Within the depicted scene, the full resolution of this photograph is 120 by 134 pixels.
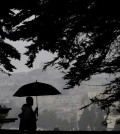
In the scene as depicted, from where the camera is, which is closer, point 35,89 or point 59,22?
point 59,22

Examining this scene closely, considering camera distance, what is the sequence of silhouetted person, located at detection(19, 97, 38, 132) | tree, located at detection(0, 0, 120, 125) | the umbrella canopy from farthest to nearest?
the umbrella canopy < silhouetted person, located at detection(19, 97, 38, 132) < tree, located at detection(0, 0, 120, 125)

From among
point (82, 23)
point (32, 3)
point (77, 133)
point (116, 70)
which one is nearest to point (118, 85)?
point (116, 70)

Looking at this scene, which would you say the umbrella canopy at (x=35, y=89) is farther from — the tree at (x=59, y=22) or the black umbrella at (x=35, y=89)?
the tree at (x=59, y=22)

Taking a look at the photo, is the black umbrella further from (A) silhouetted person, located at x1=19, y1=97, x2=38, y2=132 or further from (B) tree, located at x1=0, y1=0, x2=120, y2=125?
(B) tree, located at x1=0, y1=0, x2=120, y2=125

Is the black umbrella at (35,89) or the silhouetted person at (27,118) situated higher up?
the black umbrella at (35,89)

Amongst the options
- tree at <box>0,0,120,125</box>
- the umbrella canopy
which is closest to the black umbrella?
the umbrella canopy

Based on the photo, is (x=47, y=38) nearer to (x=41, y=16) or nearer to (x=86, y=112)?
(x=41, y=16)

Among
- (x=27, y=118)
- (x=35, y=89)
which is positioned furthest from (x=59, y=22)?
(x=35, y=89)

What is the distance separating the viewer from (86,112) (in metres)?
98.0

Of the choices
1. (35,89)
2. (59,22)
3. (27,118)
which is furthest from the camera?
(35,89)

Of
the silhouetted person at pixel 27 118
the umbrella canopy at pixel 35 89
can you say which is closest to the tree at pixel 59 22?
the silhouetted person at pixel 27 118

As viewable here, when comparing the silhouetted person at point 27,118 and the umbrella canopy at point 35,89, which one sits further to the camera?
the umbrella canopy at point 35,89

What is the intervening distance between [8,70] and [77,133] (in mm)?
4810

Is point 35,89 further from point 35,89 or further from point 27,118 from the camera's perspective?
point 27,118
